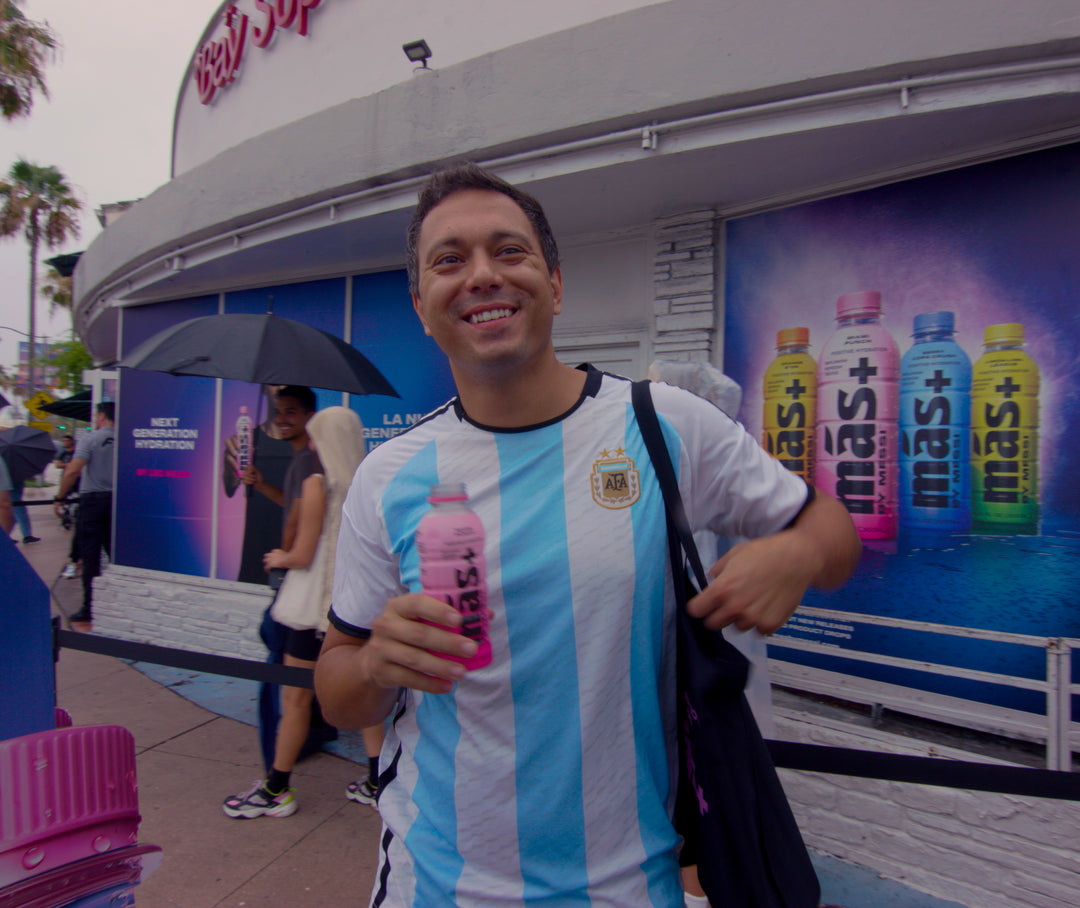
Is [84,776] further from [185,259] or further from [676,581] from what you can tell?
[185,259]

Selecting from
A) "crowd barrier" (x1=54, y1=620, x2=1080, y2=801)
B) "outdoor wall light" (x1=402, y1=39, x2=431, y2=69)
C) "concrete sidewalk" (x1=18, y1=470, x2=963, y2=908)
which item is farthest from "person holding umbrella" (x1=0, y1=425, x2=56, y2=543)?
"crowd barrier" (x1=54, y1=620, x2=1080, y2=801)

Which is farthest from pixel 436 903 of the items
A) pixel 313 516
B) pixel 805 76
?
pixel 805 76

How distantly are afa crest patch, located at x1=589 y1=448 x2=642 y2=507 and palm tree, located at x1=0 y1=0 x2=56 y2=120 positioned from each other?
65.3ft

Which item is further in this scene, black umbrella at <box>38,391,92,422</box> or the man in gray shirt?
black umbrella at <box>38,391,92,422</box>

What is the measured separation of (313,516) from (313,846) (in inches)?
65.0

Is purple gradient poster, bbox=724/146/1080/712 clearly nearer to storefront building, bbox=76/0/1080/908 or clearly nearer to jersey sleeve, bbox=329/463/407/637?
storefront building, bbox=76/0/1080/908

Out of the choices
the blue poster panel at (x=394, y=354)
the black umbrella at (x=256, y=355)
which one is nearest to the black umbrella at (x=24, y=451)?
the blue poster panel at (x=394, y=354)

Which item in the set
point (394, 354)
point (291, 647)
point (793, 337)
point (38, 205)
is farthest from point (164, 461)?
point (38, 205)

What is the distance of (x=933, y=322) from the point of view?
3455 mm

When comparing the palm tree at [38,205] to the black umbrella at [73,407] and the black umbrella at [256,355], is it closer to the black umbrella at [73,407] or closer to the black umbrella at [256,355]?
the black umbrella at [73,407]

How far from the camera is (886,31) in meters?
2.92

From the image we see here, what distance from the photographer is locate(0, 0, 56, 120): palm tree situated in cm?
1488

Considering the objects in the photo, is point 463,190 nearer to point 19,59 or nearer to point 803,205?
point 803,205

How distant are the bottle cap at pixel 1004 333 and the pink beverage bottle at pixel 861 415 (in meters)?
0.41
